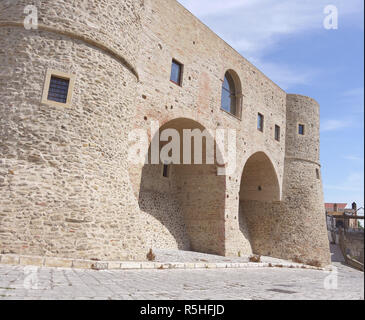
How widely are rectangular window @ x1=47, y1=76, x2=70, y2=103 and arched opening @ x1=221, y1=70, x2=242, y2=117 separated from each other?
9.01 metres

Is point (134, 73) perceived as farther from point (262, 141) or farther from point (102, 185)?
point (262, 141)

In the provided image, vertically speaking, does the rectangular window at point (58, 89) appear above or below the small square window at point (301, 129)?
below

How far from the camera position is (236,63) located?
51.1ft

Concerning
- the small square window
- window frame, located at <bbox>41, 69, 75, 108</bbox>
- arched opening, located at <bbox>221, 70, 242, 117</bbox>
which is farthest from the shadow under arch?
the small square window

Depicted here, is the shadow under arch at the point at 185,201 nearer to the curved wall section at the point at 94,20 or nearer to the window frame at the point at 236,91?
the window frame at the point at 236,91

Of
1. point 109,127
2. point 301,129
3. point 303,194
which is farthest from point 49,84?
point 301,129

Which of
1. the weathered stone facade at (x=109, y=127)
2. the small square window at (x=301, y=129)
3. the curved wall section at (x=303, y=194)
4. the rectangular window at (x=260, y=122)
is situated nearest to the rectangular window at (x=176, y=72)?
the weathered stone facade at (x=109, y=127)

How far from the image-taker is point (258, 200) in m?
18.6

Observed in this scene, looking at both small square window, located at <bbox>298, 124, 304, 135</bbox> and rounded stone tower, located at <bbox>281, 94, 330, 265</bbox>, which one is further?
small square window, located at <bbox>298, 124, 304, 135</bbox>

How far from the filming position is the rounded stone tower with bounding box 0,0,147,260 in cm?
673

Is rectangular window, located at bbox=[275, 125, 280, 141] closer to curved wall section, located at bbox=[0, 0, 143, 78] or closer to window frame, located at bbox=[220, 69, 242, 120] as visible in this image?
window frame, located at bbox=[220, 69, 242, 120]

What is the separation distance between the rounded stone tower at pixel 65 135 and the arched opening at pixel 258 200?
10.9 meters

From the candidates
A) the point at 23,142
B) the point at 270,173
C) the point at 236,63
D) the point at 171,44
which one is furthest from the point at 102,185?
the point at 270,173

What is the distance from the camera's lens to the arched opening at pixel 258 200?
17656 mm
